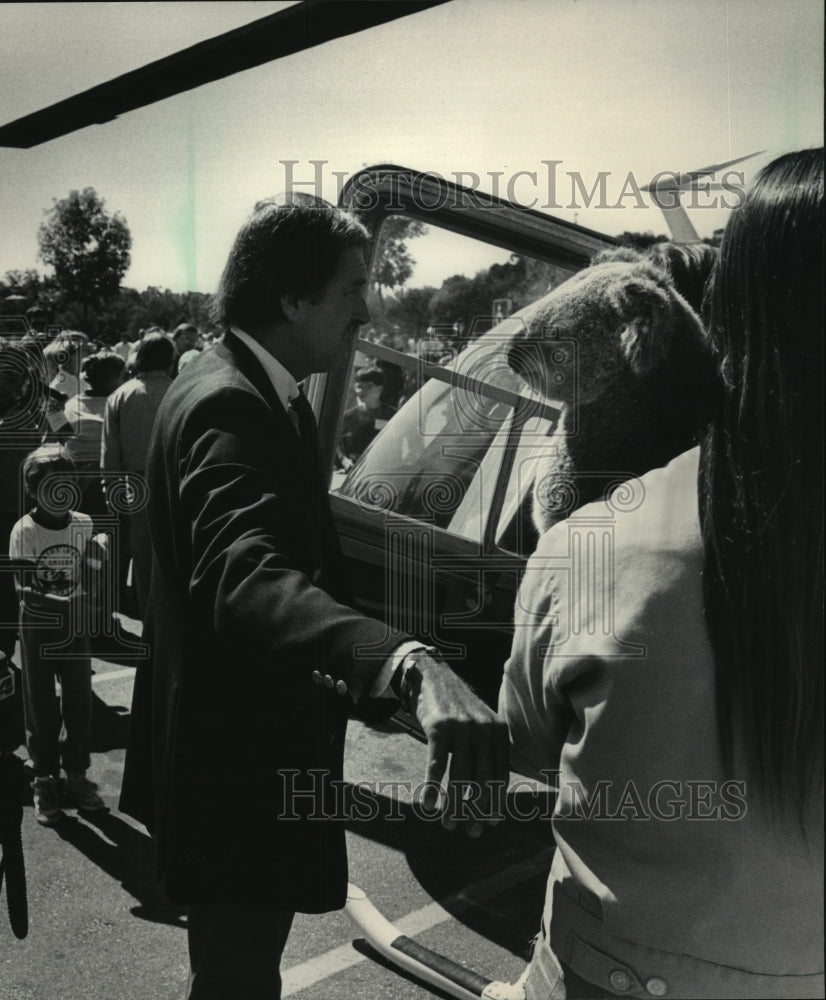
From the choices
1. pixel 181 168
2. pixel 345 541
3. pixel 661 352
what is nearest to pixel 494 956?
pixel 345 541

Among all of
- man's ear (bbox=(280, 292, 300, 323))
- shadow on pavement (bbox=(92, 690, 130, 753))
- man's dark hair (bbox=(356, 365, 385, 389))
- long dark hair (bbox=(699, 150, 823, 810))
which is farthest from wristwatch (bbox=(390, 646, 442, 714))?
shadow on pavement (bbox=(92, 690, 130, 753))

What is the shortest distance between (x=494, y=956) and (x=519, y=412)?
1.36 m

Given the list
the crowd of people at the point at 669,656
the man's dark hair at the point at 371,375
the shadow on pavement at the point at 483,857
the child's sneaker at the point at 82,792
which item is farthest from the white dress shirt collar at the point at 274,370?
the child's sneaker at the point at 82,792

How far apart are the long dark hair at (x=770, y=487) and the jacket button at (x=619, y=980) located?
233mm

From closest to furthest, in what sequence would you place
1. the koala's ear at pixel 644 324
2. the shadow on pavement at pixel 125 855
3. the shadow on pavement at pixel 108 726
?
the koala's ear at pixel 644 324
the shadow on pavement at pixel 125 855
the shadow on pavement at pixel 108 726

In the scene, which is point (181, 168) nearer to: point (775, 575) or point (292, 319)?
point (292, 319)

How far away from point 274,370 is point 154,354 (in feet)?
5.38

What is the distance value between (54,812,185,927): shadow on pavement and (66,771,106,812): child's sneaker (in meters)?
0.03

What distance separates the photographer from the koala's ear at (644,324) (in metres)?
1.54

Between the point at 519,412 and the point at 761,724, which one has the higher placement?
the point at 519,412

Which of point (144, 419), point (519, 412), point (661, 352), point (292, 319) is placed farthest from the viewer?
point (144, 419)

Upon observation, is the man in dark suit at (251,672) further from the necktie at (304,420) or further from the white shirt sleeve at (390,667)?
the white shirt sleeve at (390,667)

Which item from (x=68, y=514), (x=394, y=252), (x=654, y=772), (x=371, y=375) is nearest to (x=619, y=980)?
(x=654, y=772)

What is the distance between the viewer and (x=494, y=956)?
7.96 feet
